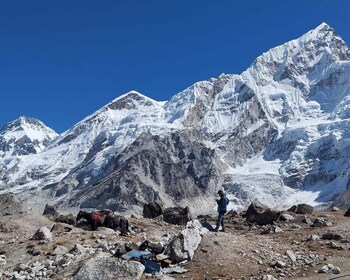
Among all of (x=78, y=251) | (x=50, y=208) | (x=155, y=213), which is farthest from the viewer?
(x=50, y=208)

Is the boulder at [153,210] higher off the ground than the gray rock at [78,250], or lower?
higher

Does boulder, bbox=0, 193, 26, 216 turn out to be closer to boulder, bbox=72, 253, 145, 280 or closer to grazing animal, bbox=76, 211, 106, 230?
grazing animal, bbox=76, 211, 106, 230

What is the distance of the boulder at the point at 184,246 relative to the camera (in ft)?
79.7

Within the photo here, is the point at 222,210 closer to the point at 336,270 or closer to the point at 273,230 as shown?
the point at 273,230

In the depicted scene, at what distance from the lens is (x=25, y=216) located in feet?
126

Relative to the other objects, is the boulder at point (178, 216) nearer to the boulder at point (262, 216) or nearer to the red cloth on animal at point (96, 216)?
the boulder at point (262, 216)

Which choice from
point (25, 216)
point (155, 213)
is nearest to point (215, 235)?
point (25, 216)

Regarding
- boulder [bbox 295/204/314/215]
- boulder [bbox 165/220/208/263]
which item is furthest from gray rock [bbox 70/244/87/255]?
boulder [bbox 295/204/314/215]

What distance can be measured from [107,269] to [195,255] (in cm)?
526

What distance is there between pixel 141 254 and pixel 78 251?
3.69 metres

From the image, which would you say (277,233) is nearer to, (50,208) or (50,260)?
(50,260)

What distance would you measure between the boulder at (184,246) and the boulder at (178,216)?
1732 centimetres

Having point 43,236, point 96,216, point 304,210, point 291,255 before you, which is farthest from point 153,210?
point 291,255

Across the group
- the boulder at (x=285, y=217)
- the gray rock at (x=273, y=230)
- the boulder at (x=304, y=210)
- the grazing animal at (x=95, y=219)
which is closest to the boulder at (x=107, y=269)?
the grazing animal at (x=95, y=219)
